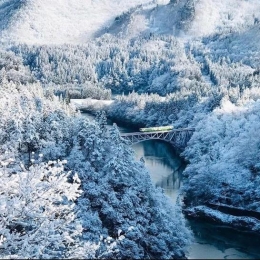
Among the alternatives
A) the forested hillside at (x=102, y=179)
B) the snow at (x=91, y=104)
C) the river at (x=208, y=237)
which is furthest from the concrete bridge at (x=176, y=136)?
the snow at (x=91, y=104)

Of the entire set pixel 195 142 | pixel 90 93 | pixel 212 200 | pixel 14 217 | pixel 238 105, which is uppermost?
pixel 90 93

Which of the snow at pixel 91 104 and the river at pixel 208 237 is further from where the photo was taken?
the snow at pixel 91 104

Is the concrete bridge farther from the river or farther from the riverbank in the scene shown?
the riverbank

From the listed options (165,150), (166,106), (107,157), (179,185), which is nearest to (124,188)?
(107,157)

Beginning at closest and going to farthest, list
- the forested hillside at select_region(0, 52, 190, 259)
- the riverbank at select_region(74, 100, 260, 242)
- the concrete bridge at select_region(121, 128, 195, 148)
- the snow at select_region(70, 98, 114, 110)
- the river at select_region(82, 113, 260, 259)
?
the forested hillside at select_region(0, 52, 190, 259), the river at select_region(82, 113, 260, 259), the riverbank at select_region(74, 100, 260, 242), the concrete bridge at select_region(121, 128, 195, 148), the snow at select_region(70, 98, 114, 110)

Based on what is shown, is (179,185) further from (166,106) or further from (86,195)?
(166,106)

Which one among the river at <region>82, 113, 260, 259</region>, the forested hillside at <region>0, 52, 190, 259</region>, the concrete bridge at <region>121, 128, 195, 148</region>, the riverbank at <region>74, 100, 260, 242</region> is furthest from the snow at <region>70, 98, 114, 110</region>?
the forested hillside at <region>0, 52, 190, 259</region>

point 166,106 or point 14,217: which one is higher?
point 166,106

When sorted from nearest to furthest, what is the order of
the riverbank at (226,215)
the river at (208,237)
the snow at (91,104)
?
1. the river at (208,237)
2. the riverbank at (226,215)
3. the snow at (91,104)

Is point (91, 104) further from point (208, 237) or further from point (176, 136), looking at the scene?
point (208, 237)

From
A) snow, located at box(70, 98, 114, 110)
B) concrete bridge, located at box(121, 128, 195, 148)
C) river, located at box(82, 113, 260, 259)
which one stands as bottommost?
river, located at box(82, 113, 260, 259)

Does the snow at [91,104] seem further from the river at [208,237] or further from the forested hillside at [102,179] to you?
the forested hillside at [102,179]
